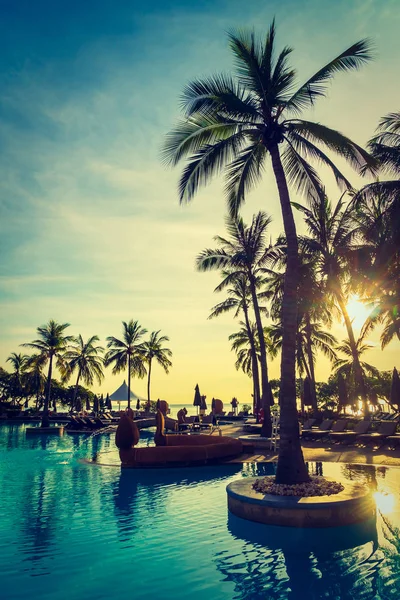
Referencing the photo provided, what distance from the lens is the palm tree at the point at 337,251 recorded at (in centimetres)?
2505

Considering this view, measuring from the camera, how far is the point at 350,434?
20.0 metres

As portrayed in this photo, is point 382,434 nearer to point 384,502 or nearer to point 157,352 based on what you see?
point 384,502

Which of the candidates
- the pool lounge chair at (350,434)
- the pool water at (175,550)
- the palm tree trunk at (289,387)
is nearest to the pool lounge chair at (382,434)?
the pool lounge chair at (350,434)

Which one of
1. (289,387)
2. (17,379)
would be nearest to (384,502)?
(289,387)

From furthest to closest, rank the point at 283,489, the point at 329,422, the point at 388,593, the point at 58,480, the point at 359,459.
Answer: the point at 329,422 < the point at 359,459 < the point at 58,480 < the point at 283,489 < the point at 388,593

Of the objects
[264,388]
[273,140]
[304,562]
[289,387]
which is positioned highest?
[273,140]

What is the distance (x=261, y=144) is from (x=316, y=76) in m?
2.29

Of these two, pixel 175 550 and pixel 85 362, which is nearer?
pixel 175 550

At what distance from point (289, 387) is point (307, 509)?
2.75m

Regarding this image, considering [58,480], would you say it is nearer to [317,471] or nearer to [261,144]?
[317,471]

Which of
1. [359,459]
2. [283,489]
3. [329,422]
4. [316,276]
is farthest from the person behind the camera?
[316,276]

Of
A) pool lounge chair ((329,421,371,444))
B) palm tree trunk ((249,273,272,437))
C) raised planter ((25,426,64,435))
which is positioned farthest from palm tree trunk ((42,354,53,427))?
pool lounge chair ((329,421,371,444))

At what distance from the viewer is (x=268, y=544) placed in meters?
7.76

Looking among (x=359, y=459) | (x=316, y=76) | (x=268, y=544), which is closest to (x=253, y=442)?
(x=359, y=459)
